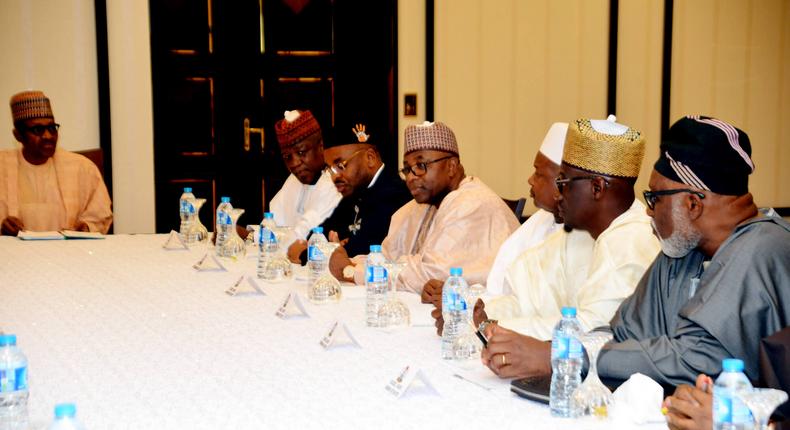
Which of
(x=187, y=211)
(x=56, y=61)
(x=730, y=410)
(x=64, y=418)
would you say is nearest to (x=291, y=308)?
(x=64, y=418)

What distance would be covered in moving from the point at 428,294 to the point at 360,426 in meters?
1.31

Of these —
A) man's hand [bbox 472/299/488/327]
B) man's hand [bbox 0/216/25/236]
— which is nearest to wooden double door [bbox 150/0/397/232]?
man's hand [bbox 0/216/25/236]

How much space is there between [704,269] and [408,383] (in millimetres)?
789

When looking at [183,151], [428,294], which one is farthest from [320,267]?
[183,151]

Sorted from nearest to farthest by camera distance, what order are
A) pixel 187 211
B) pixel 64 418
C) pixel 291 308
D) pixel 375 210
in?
pixel 64 418
pixel 291 308
pixel 375 210
pixel 187 211

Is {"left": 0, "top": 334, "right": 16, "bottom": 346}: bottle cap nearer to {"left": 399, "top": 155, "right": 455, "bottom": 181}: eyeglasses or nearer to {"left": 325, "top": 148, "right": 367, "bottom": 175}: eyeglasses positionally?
{"left": 399, "top": 155, "right": 455, "bottom": 181}: eyeglasses

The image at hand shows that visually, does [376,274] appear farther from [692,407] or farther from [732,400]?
[732,400]

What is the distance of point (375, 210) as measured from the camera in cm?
478

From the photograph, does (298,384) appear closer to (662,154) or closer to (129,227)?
(662,154)

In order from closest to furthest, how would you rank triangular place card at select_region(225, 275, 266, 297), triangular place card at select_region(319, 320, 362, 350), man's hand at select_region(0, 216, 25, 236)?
triangular place card at select_region(319, 320, 362, 350), triangular place card at select_region(225, 275, 266, 297), man's hand at select_region(0, 216, 25, 236)

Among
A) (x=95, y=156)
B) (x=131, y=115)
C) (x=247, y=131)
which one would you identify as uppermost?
(x=131, y=115)

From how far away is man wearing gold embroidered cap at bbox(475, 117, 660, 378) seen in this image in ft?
8.75

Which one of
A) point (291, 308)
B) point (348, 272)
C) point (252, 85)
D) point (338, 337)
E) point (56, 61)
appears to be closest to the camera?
point (338, 337)

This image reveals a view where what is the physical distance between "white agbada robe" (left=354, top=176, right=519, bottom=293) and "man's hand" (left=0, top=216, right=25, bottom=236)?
7.67 feet
